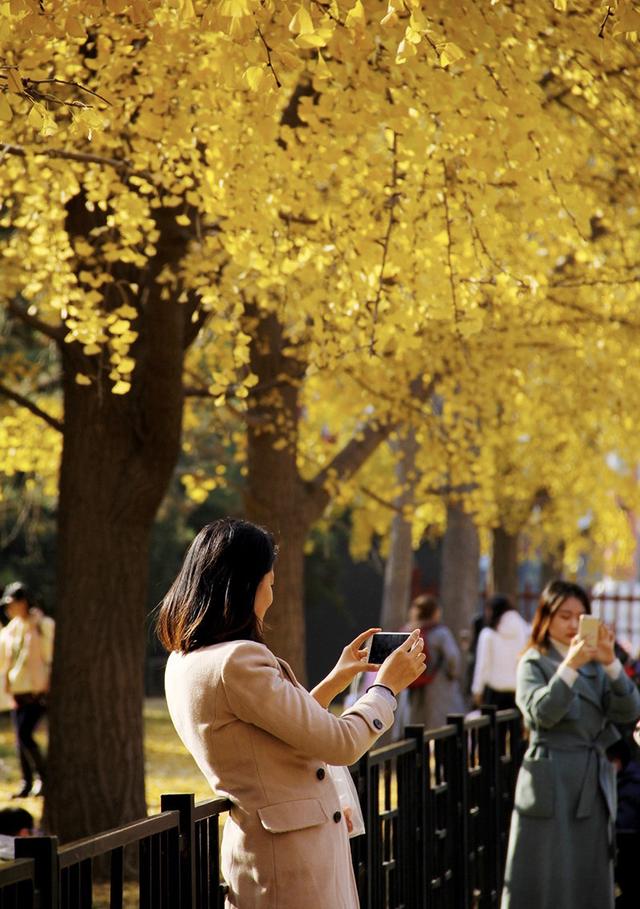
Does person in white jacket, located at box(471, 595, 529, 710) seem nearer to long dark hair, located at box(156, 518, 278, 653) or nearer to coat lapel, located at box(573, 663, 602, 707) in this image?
coat lapel, located at box(573, 663, 602, 707)

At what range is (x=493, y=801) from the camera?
8.00 metres

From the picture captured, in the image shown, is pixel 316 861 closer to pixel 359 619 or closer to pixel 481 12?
pixel 481 12

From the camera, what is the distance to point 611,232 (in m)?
11.5

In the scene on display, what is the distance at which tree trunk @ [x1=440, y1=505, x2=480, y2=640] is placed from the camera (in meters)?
18.7

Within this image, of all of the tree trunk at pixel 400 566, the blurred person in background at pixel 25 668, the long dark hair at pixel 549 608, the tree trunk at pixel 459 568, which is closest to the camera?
the long dark hair at pixel 549 608

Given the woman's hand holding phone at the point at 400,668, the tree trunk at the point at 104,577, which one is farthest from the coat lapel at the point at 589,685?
the tree trunk at the point at 104,577

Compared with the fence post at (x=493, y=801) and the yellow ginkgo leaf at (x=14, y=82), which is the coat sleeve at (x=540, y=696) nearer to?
the fence post at (x=493, y=801)

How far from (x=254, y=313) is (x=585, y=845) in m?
6.16

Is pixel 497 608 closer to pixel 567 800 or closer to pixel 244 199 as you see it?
pixel 567 800

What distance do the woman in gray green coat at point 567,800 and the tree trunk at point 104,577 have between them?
11.7 ft

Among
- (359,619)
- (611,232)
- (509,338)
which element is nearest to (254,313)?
(509,338)

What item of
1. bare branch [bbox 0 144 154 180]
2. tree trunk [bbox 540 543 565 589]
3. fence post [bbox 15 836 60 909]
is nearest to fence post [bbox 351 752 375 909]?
fence post [bbox 15 836 60 909]

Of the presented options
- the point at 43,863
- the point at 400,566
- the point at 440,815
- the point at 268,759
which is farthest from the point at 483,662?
the point at 43,863

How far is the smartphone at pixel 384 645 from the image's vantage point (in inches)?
163
